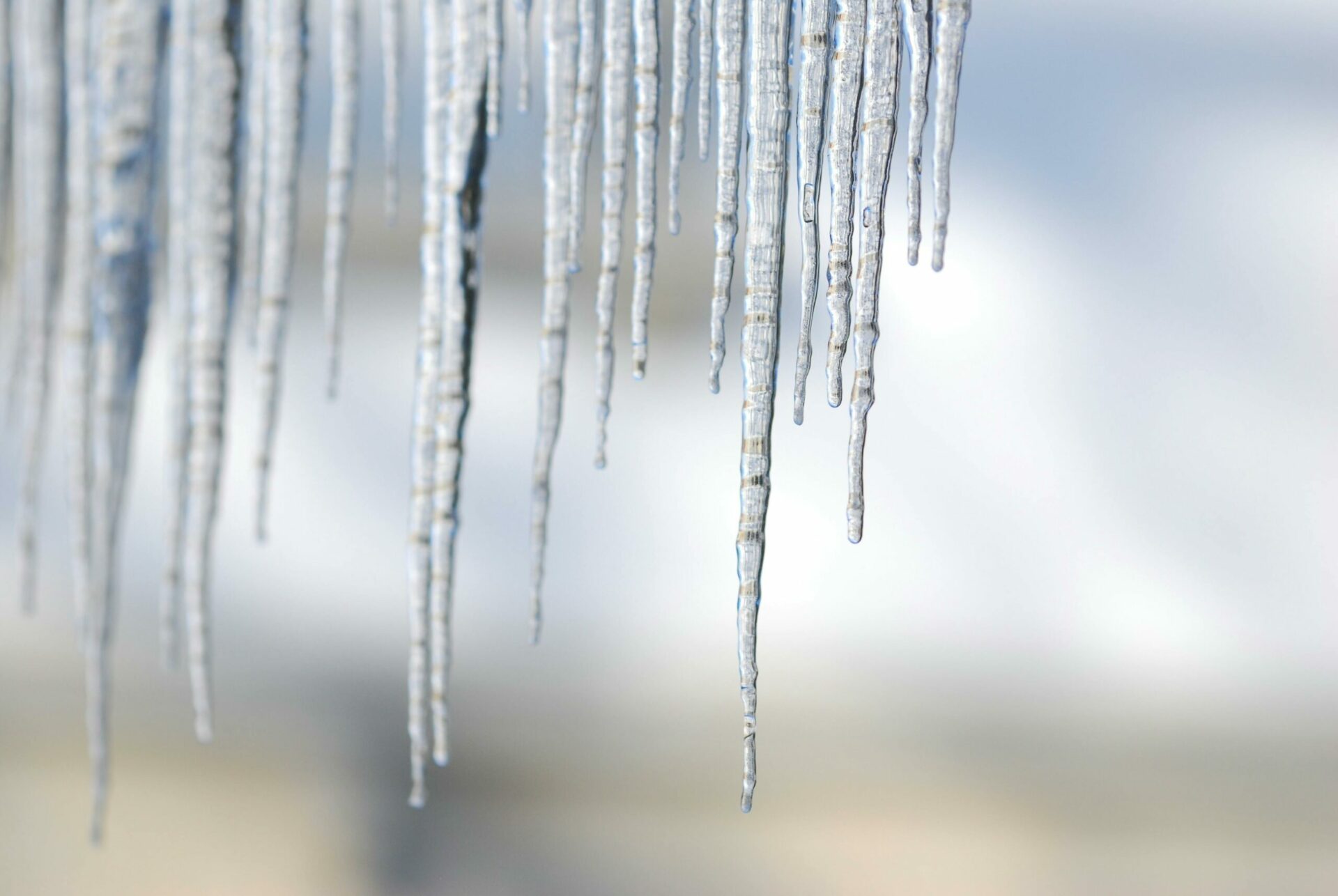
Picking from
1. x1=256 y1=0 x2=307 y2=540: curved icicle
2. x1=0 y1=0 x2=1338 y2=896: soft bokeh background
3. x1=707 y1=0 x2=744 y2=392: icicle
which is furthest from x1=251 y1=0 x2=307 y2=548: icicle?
x1=0 y1=0 x2=1338 y2=896: soft bokeh background

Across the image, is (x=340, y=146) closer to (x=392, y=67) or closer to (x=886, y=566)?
(x=392, y=67)

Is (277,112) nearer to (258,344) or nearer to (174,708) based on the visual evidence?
(258,344)

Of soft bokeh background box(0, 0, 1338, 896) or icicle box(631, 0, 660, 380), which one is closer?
icicle box(631, 0, 660, 380)

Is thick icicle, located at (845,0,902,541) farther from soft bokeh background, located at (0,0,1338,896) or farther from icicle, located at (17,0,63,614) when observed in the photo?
soft bokeh background, located at (0,0,1338,896)

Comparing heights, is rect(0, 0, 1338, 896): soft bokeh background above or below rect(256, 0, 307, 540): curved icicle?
below

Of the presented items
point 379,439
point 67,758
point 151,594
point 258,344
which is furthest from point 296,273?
point 258,344

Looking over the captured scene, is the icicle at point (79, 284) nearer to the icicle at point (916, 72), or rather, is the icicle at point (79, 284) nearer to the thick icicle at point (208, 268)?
the thick icicle at point (208, 268)
